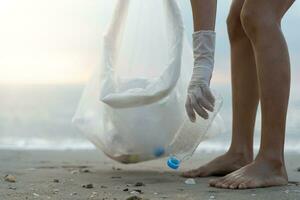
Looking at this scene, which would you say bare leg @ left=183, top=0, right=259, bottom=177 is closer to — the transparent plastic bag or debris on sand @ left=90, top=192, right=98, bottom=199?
the transparent plastic bag

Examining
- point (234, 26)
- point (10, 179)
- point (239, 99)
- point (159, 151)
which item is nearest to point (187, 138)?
point (159, 151)

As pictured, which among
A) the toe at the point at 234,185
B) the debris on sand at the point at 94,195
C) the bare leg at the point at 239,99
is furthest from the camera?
the bare leg at the point at 239,99

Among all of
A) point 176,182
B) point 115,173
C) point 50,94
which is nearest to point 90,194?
point 176,182

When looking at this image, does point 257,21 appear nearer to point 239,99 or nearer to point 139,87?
point 239,99

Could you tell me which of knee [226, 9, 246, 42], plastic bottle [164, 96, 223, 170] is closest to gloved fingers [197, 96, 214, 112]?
plastic bottle [164, 96, 223, 170]

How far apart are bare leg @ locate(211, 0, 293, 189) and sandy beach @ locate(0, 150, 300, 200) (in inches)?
3.9

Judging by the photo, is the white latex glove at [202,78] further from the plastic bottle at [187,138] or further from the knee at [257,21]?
the plastic bottle at [187,138]

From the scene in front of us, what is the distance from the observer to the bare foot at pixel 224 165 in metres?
2.47

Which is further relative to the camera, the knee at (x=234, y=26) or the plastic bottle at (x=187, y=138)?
the knee at (x=234, y=26)

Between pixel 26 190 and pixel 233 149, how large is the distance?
936 mm

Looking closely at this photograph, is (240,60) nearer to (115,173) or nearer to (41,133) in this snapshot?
(115,173)

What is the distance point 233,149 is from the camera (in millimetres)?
2518

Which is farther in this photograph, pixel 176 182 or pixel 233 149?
pixel 233 149

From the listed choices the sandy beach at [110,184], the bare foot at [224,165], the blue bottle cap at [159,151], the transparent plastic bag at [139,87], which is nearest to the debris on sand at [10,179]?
the sandy beach at [110,184]
